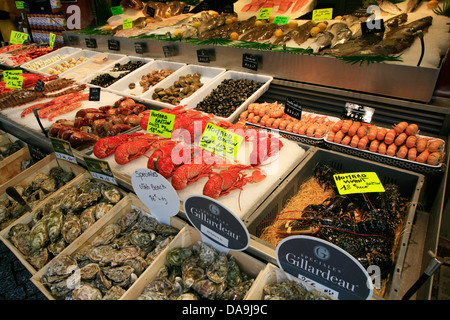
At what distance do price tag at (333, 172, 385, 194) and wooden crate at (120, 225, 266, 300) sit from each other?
69 cm

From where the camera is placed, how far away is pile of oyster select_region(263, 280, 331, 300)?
132cm

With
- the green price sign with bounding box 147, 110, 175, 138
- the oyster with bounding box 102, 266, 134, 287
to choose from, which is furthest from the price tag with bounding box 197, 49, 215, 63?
the oyster with bounding box 102, 266, 134, 287

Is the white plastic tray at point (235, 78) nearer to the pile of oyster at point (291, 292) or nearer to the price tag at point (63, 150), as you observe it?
the price tag at point (63, 150)

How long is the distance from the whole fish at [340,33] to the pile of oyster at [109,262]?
102 inches

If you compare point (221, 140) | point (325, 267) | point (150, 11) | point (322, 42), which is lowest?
point (325, 267)

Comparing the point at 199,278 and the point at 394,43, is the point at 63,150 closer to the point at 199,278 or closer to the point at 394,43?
the point at 199,278

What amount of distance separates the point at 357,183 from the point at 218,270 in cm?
100

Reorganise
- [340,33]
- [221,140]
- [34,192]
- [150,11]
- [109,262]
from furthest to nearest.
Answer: [150,11], [340,33], [34,192], [221,140], [109,262]

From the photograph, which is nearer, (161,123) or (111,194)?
(111,194)

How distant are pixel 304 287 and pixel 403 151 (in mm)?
1312

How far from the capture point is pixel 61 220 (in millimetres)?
1986

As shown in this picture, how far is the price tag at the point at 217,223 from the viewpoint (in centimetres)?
139

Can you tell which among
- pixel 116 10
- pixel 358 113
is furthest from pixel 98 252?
pixel 116 10

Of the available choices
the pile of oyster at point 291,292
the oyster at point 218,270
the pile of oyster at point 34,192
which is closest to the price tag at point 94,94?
the pile of oyster at point 34,192
